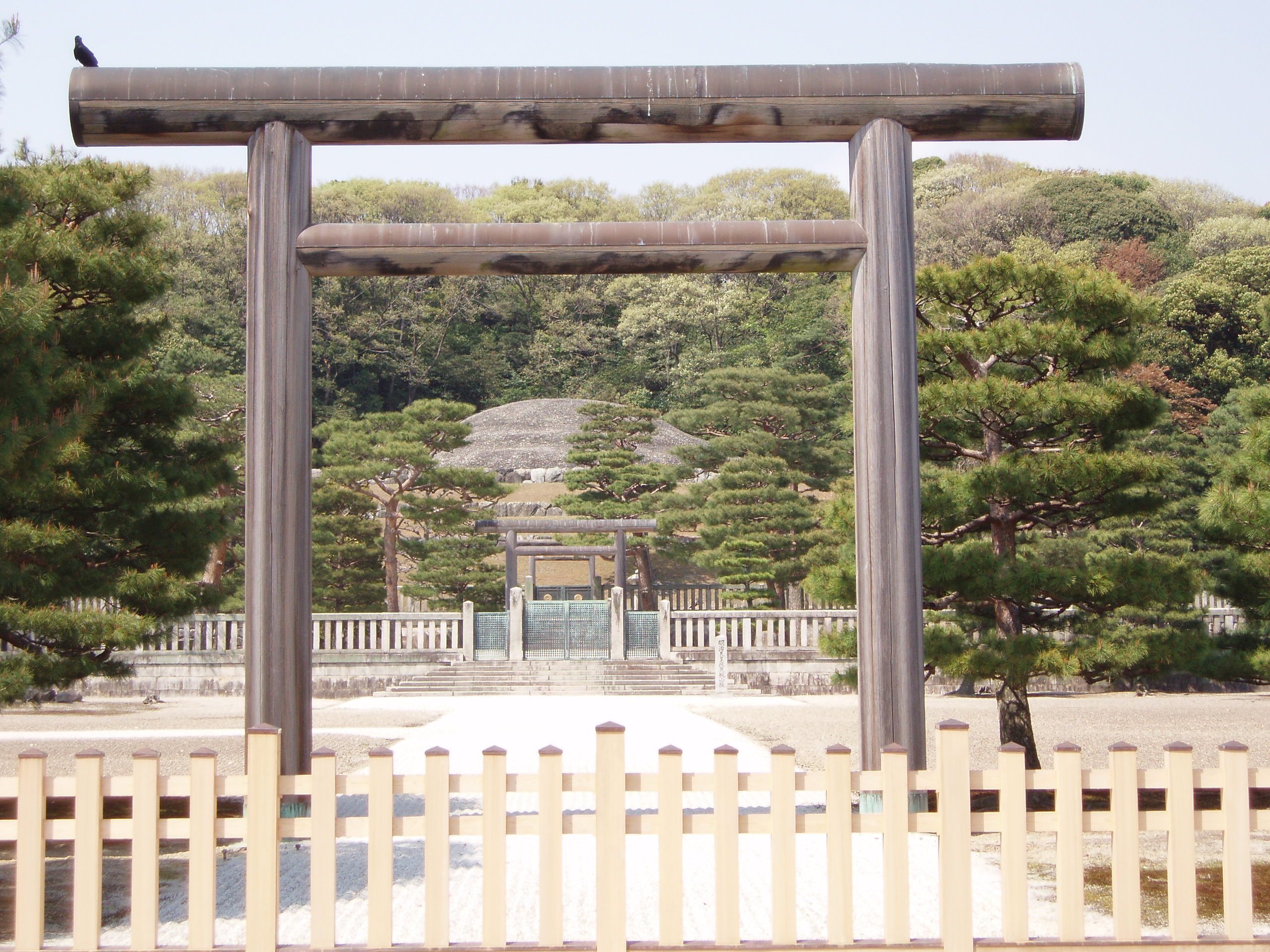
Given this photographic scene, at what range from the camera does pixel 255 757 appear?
139 inches

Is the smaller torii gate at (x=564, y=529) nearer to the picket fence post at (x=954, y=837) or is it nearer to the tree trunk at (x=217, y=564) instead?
the tree trunk at (x=217, y=564)

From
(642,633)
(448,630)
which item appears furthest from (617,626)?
(448,630)

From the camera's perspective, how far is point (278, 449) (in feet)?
16.5

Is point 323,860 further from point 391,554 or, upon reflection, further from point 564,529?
point 391,554

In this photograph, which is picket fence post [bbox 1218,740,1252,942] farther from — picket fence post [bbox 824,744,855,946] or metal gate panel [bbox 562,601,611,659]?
metal gate panel [bbox 562,601,611,659]

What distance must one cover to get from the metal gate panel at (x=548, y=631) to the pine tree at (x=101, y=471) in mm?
9965

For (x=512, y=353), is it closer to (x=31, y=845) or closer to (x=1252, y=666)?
(x=1252, y=666)

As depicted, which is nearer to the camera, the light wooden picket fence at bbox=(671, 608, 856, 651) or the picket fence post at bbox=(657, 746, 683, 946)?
the picket fence post at bbox=(657, 746, 683, 946)

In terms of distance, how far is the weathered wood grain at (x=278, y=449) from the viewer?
5.00 metres

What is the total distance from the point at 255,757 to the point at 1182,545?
17.8 meters

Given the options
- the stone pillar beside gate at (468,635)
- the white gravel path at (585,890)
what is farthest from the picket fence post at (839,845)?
the stone pillar beside gate at (468,635)

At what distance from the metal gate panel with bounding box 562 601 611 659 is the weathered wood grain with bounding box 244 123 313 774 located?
13383 mm

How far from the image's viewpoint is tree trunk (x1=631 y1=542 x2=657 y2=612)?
22936 millimetres

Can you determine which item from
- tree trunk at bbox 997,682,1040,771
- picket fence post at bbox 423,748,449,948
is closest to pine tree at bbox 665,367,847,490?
tree trunk at bbox 997,682,1040,771
